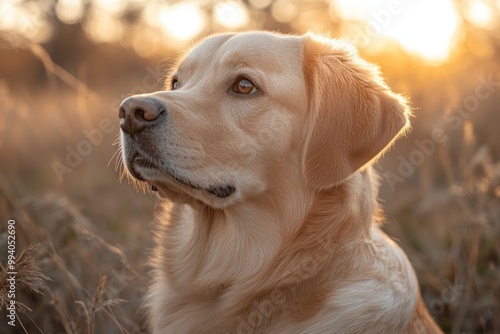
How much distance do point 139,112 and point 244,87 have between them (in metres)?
0.59

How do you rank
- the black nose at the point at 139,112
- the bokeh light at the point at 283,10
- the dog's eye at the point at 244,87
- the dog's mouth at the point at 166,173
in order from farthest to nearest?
the bokeh light at the point at 283,10 → the dog's eye at the point at 244,87 → the dog's mouth at the point at 166,173 → the black nose at the point at 139,112

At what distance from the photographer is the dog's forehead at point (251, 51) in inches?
116

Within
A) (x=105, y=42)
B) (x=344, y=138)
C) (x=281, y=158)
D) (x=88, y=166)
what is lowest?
(x=105, y=42)

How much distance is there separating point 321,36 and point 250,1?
10928 millimetres

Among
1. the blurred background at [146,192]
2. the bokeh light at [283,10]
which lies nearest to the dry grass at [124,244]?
the blurred background at [146,192]

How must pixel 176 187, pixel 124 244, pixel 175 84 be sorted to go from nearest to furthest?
pixel 176 187 < pixel 175 84 < pixel 124 244

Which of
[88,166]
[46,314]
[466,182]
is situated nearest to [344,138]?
[466,182]

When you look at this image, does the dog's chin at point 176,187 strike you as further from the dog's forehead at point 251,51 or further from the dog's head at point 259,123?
the dog's forehead at point 251,51

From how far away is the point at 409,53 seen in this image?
282 inches

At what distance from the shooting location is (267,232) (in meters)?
2.91

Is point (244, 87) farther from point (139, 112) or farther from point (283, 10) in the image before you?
point (283, 10)

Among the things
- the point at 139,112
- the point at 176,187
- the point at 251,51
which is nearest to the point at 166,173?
the point at 176,187

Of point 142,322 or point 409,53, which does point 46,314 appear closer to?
point 142,322

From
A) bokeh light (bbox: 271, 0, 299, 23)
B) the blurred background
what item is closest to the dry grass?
the blurred background
